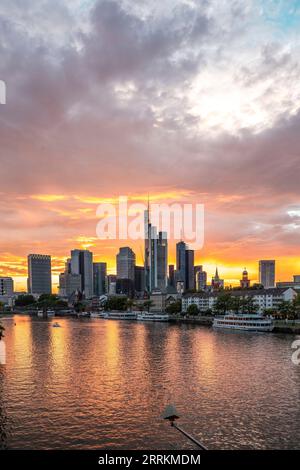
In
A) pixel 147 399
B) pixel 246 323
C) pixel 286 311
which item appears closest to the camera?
pixel 147 399

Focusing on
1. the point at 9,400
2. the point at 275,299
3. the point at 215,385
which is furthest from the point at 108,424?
the point at 275,299

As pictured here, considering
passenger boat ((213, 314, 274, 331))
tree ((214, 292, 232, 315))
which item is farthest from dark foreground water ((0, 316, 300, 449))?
tree ((214, 292, 232, 315))

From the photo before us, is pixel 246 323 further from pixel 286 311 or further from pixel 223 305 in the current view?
pixel 223 305

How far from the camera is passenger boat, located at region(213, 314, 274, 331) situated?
421ft

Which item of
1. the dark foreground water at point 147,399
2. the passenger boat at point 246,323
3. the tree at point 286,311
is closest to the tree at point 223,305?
the tree at point 286,311

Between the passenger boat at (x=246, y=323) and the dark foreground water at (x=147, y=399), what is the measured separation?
4448 centimetres

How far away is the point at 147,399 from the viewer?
47312mm

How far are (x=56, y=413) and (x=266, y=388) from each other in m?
26.6

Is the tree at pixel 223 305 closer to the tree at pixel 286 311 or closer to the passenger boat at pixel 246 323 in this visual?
the tree at pixel 286 311

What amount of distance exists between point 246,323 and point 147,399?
91698 millimetres

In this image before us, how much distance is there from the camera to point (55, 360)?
247 feet

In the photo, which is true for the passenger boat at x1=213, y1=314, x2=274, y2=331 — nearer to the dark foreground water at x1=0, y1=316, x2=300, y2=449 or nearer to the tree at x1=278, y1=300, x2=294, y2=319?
the tree at x1=278, y1=300, x2=294, y2=319

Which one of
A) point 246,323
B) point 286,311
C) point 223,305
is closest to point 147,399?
point 246,323

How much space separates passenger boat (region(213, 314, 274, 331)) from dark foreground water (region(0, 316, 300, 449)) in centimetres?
4448
